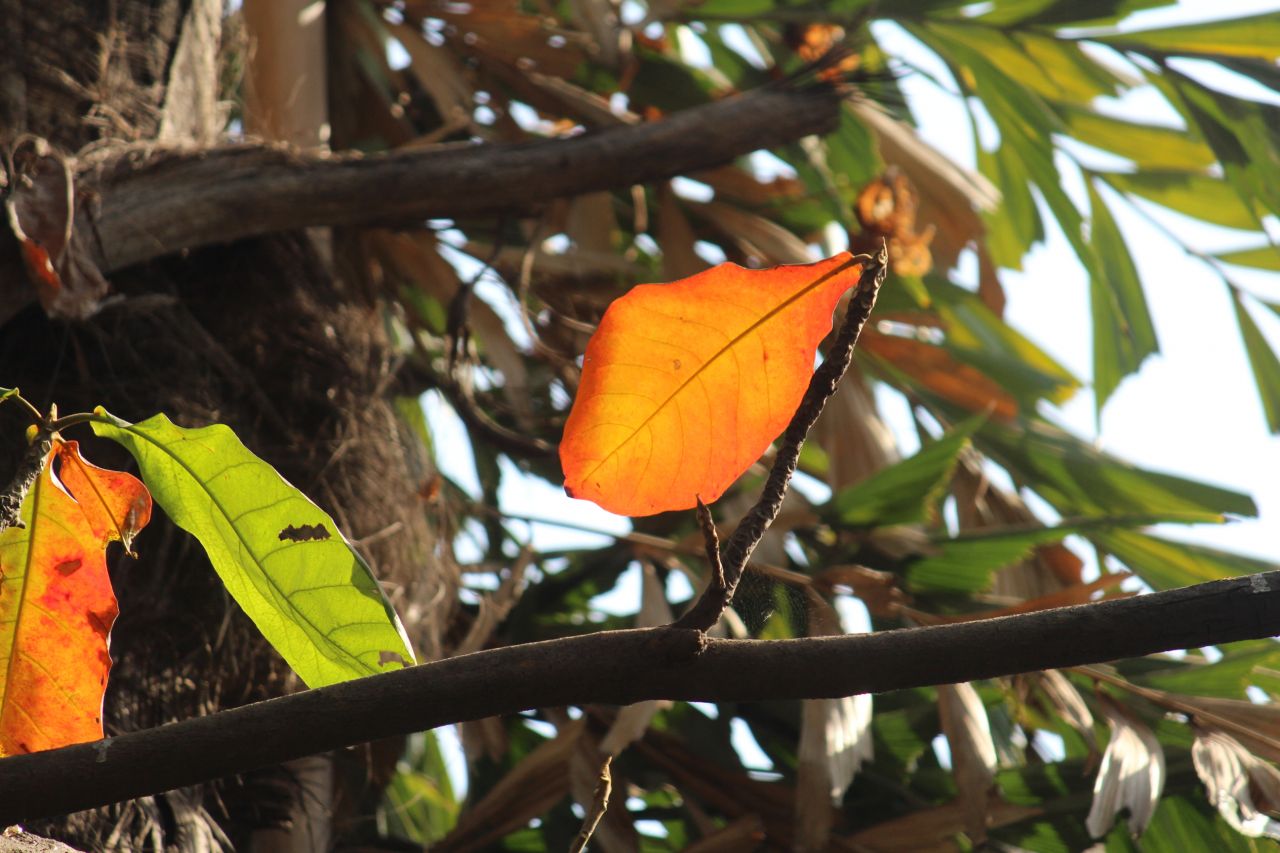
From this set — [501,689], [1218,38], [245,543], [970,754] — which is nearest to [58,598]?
[245,543]

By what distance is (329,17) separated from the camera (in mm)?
1416

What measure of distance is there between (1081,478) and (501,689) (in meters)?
1.15

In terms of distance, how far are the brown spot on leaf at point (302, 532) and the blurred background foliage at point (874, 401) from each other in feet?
1.49

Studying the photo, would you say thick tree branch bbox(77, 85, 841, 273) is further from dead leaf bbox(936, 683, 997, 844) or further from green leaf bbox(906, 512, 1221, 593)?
dead leaf bbox(936, 683, 997, 844)

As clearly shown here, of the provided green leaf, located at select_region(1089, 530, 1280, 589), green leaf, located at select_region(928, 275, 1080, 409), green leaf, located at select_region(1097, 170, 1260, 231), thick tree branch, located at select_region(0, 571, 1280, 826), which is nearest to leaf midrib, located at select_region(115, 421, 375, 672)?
thick tree branch, located at select_region(0, 571, 1280, 826)

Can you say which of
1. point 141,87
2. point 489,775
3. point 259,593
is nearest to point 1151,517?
point 489,775

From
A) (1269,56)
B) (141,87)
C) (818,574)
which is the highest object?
(141,87)

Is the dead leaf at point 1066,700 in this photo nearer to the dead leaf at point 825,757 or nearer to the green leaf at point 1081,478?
the dead leaf at point 825,757

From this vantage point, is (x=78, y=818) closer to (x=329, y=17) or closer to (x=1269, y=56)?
(x=329, y=17)

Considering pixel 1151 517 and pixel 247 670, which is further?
pixel 1151 517

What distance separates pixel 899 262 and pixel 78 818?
3.45ft

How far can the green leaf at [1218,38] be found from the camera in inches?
52.2

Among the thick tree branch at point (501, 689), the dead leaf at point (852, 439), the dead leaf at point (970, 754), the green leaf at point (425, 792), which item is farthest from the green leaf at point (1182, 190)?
the thick tree branch at point (501, 689)

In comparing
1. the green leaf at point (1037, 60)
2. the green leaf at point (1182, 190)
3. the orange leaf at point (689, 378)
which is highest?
the green leaf at point (1037, 60)
